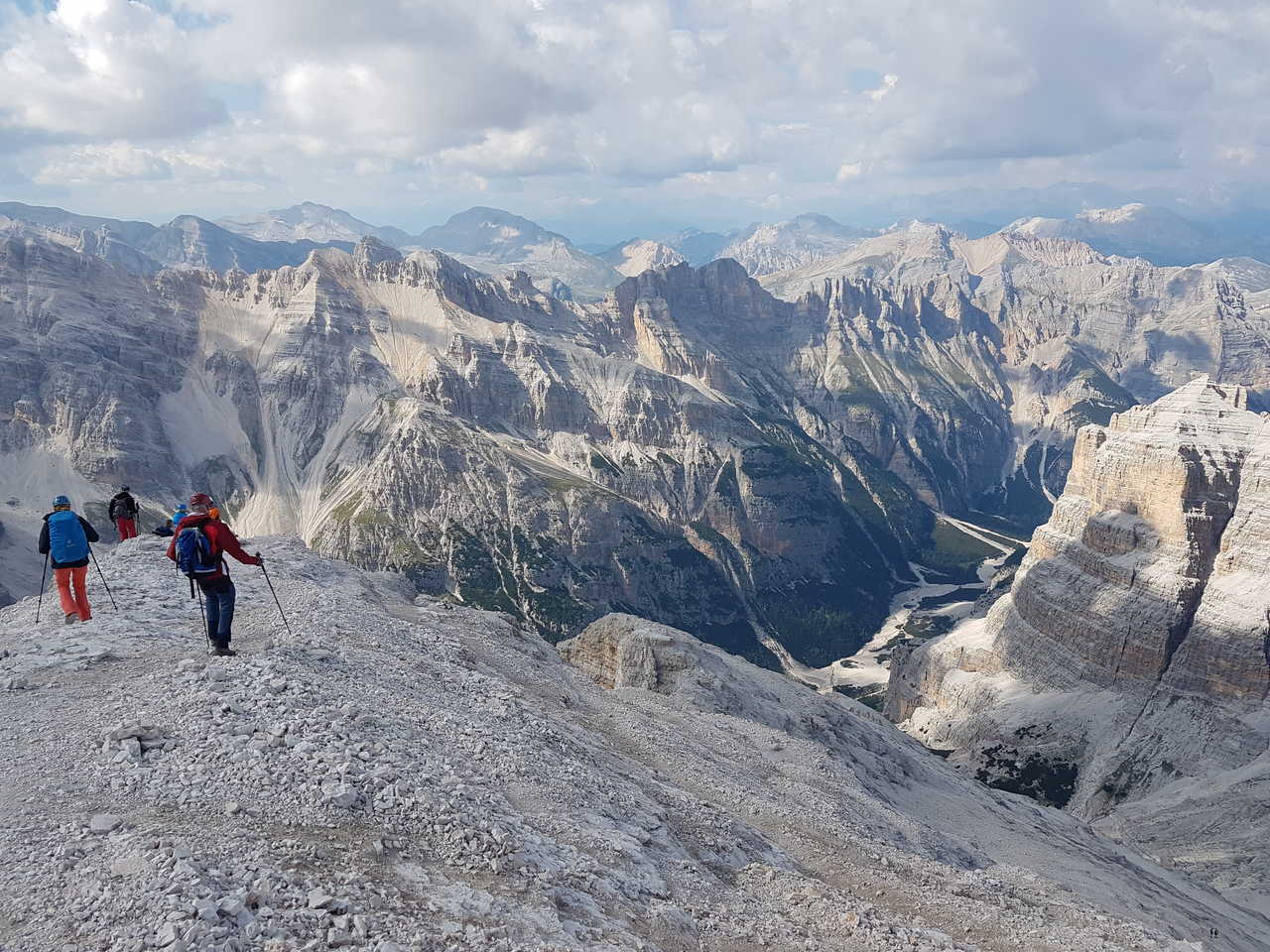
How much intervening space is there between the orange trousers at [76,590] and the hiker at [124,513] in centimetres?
1024

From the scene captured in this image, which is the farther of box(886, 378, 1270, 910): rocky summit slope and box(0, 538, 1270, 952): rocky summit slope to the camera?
box(886, 378, 1270, 910): rocky summit slope

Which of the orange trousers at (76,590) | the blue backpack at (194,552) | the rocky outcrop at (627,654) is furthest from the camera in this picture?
the rocky outcrop at (627,654)

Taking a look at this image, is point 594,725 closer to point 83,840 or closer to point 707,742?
point 707,742

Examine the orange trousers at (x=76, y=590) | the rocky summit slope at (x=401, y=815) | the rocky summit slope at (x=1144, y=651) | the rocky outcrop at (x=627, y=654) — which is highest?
the orange trousers at (x=76, y=590)

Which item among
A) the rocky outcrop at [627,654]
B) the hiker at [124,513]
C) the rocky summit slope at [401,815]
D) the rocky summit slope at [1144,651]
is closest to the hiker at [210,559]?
the rocky summit slope at [401,815]

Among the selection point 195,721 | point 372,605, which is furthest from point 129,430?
point 195,721

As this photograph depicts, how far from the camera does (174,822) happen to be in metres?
16.6

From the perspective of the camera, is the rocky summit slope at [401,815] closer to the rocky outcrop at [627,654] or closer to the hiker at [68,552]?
the hiker at [68,552]

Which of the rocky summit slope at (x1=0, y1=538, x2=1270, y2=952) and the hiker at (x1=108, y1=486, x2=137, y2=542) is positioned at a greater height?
the hiker at (x1=108, y1=486, x2=137, y2=542)

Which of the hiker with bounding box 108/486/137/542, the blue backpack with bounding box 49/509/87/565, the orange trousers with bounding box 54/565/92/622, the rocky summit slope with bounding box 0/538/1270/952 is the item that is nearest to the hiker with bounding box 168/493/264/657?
the rocky summit slope with bounding box 0/538/1270/952

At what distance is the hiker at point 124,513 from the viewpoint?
3972 cm

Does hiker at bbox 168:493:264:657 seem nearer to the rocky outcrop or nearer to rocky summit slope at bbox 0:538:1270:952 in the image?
rocky summit slope at bbox 0:538:1270:952

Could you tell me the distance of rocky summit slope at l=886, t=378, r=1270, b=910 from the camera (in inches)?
3954

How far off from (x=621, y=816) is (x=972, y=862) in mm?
23165
